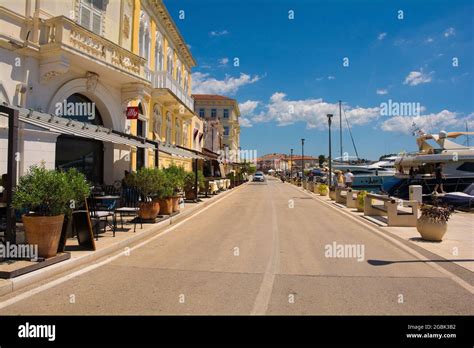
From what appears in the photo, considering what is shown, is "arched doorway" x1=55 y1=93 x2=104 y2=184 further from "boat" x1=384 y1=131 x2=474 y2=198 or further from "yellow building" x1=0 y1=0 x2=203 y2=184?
"boat" x1=384 y1=131 x2=474 y2=198

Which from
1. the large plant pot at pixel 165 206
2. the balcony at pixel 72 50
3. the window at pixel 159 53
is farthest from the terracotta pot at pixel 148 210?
the window at pixel 159 53

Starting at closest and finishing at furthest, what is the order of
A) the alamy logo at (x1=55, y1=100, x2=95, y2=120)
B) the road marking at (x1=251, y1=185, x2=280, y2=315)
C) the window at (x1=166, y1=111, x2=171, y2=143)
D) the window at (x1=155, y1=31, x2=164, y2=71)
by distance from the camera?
the road marking at (x1=251, y1=185, x2=280, y2=315) → the alamy logo at (x1=55, y1=100, x2=95, y2=120) → the window at (x1=155, y1=31, x2=164, y2=71) → the window at (x1=166, y1=111, x2=171, y2=143)

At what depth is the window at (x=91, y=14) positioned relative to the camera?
13758 mm

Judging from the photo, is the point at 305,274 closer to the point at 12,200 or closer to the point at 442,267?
the point at 442,267

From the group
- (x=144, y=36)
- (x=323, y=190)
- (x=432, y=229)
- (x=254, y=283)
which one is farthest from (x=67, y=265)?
(x=323, y=190)

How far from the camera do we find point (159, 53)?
23.6m

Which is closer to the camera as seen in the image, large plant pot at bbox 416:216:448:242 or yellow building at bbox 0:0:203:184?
large plant pot at bbox 416:216:448:242

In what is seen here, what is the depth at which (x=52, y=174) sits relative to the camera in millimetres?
6141

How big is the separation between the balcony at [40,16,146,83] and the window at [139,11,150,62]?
5.80 m

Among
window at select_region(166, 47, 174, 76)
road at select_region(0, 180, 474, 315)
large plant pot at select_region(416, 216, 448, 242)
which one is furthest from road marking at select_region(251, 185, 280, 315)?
window at select_region(166, 47, 174, 76)

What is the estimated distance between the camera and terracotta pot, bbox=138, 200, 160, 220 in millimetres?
11000
